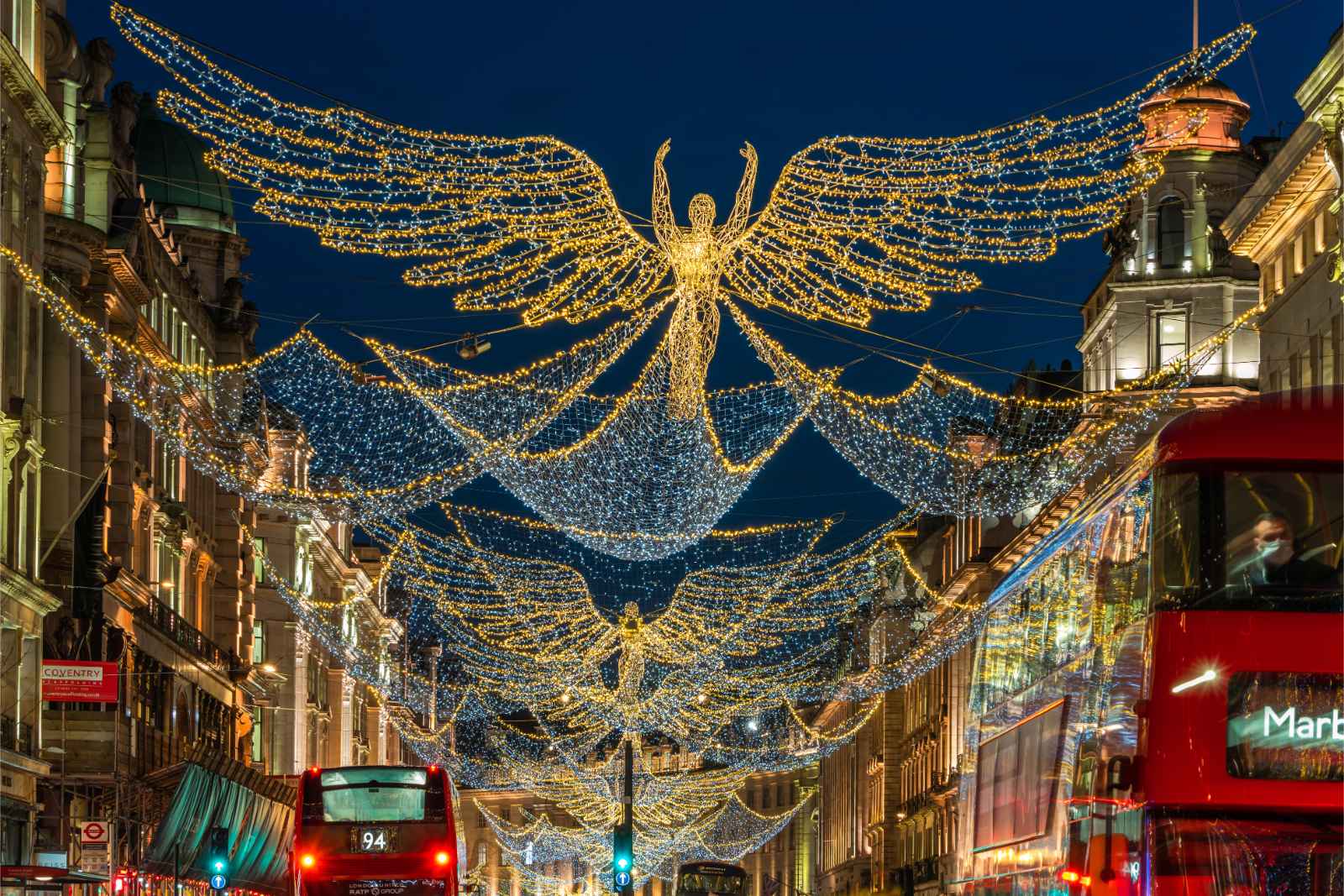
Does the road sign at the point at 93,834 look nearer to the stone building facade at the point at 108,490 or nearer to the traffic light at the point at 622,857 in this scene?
the stone building facade at the point at 108,490

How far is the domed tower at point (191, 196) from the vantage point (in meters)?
61.1

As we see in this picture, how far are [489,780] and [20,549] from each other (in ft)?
350

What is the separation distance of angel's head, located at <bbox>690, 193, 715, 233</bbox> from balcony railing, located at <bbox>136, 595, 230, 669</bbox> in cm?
2845

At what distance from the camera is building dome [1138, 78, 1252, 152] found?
6109cm

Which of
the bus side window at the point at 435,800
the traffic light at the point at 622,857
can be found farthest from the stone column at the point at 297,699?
the bus side window at the point at 435,800

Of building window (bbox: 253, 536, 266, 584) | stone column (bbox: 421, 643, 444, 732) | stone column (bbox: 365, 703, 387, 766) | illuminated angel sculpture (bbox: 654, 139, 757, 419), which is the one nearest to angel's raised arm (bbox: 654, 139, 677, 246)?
illuminated angel sculpture (bbox: 654, 139, 757, 419)

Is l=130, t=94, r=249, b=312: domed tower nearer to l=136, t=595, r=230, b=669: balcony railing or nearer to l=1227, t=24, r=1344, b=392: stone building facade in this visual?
l=136, t=595, r=230, b=669: balcony railing

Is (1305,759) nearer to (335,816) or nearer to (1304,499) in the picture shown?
(1304,499)

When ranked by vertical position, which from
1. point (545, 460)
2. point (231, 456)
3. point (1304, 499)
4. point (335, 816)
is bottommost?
point (335, 816)

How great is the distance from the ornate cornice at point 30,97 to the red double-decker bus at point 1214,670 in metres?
23.4

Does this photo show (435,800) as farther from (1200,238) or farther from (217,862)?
(1200,238)

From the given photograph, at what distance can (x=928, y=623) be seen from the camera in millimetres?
87438

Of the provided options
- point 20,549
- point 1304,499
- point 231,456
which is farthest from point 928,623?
point 1304,499

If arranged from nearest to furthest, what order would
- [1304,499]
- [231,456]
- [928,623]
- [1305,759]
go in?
[1305,759], [1304,499], [231,456], [928,623]
